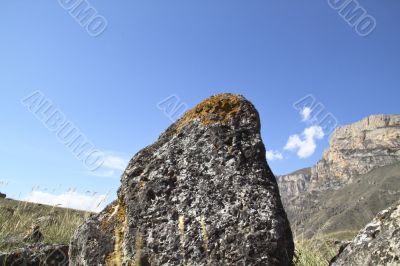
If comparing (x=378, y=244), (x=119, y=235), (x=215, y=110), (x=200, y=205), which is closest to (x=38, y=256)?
(x=119, y=235)

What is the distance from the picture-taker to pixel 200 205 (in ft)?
13.5

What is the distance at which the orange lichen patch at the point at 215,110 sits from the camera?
480 centimetres

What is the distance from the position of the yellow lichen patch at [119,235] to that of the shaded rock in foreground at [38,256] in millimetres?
1662

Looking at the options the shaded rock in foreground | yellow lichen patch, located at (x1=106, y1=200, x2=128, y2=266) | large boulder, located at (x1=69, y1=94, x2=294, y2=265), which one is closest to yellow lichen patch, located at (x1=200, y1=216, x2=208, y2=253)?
large boulder, located at (x1=69, y1=94, x2=294, y2=265)

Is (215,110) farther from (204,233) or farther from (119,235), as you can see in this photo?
(119,235)

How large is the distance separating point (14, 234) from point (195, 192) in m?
4.46

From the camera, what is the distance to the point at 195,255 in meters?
3.84

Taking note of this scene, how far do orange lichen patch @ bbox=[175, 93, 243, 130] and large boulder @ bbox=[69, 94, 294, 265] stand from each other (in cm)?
1

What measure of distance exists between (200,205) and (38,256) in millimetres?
2825

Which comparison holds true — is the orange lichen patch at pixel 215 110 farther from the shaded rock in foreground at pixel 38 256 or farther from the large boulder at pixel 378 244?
the shaded rock in foreground at pixel 38 256

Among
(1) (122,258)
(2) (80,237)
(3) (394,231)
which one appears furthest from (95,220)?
(3) (394,231)

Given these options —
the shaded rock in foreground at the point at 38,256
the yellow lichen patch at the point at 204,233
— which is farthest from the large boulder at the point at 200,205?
the shaded rock in foreground at the point at 38,256

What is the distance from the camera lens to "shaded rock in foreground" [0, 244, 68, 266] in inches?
222

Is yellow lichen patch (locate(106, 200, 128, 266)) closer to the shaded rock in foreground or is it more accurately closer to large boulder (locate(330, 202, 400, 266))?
the shaded rock in foreground
